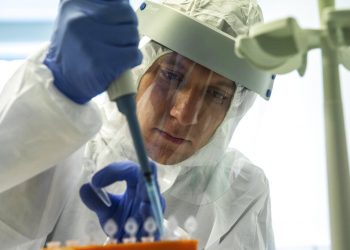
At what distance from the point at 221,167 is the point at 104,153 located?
29 cm

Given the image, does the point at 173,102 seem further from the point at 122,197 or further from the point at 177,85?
the point at 122,197

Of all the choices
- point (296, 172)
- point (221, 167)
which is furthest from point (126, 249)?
point (296, 172)

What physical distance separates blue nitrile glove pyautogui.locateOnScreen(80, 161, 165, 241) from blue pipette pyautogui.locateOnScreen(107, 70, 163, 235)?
0.06 ft

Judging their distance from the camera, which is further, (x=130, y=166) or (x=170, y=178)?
(x=170, y=178)

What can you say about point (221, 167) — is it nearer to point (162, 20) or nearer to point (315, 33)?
point (162, 20)

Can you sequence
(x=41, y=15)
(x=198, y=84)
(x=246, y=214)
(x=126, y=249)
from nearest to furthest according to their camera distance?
(x=126, y=249) → (x=198, y=84) → (x=246, y=214) → (x=41, y=15)

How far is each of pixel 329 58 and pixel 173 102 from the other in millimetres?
332

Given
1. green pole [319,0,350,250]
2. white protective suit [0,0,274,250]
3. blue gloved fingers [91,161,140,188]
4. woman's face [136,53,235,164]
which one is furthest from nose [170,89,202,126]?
green pole [319,0,350,250]

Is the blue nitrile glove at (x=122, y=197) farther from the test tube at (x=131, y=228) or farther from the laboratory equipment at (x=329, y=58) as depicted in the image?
the laboratory equipment at (x=329, y=58)

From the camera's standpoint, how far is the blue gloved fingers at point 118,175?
0.60m

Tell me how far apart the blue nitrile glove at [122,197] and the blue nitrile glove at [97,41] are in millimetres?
124

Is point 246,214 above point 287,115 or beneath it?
beneath

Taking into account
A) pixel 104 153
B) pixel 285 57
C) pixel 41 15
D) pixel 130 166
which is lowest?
pixel 41 15

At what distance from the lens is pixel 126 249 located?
46 cm
